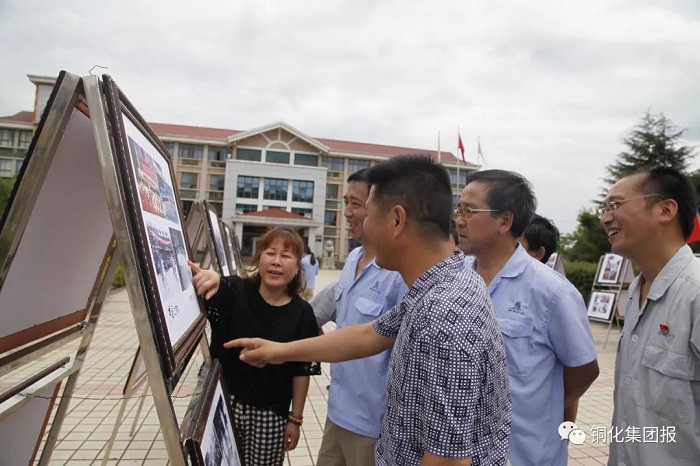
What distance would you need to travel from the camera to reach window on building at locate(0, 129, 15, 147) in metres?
38.5

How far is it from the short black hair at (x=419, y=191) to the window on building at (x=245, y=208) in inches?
1605

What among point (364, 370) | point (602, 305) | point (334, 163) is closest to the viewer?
point (364, 370)

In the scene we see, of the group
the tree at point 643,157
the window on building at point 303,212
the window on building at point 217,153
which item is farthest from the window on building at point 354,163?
the tree at point 643,157

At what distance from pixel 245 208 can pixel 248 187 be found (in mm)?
1903

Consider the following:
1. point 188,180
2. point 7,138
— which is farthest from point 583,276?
point 7,138

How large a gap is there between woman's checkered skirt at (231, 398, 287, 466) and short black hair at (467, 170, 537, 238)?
140 cm

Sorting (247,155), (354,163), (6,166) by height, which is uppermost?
(354,163)

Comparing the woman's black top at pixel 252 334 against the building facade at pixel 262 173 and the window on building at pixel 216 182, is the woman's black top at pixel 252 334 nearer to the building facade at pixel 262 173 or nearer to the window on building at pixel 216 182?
the building facade at pixel 262 173

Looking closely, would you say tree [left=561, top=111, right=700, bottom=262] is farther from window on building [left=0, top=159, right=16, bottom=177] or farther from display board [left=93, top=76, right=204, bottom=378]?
window on building [left=0, top=159, right=16, bottom=177]

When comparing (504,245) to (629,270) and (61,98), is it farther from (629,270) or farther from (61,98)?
(629,270)

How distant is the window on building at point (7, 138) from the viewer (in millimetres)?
38513

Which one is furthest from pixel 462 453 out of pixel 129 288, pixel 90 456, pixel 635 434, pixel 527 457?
pixel 90 456

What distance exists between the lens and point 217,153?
43031 millimetres

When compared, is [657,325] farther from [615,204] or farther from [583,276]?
[583,276]
